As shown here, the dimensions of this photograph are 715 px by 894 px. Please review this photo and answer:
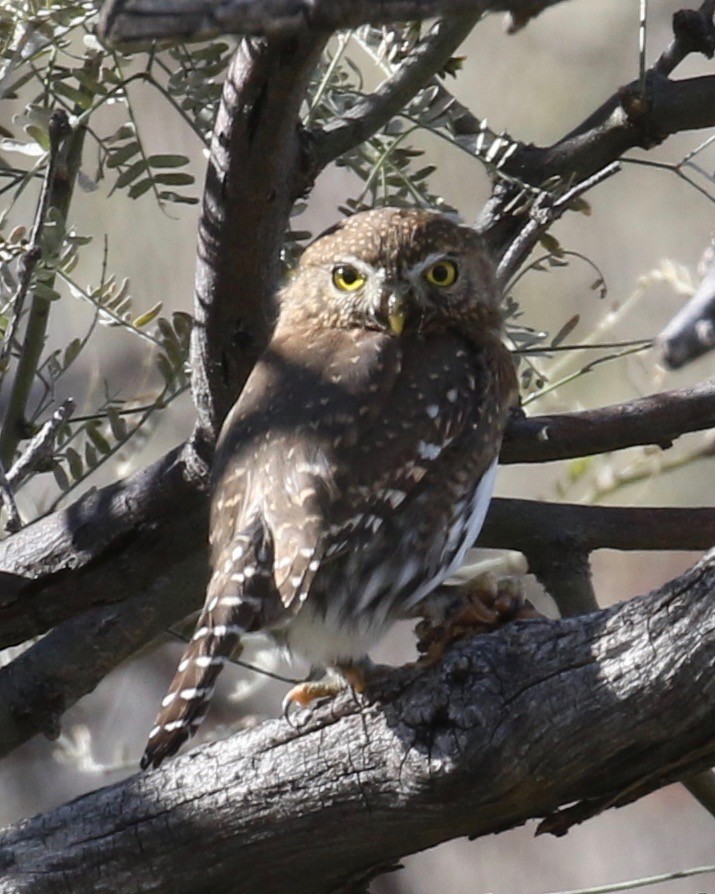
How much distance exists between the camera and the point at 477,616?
113 inches

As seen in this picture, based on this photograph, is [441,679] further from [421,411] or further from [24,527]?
[24,527]

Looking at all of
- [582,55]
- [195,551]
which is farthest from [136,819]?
[582,55]

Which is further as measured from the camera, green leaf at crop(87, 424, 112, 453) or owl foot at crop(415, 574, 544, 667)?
green leaf at crop(87, 424, 112, 453)

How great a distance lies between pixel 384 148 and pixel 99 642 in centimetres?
141

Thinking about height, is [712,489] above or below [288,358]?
above

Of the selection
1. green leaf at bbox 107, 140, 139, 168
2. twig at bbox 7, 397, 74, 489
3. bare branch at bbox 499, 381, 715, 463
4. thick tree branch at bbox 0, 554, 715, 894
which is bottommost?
thick tree branch at bbox 0, 554, 715, 894

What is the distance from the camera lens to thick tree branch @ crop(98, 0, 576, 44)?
1.32 meters

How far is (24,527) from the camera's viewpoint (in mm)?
3572

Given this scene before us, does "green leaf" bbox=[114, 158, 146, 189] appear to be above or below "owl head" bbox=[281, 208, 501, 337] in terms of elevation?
above

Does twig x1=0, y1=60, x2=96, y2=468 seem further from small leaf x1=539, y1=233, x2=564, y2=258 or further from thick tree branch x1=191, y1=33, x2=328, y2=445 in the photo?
small leaf x1=539, y1=233, x2=564, y2=258

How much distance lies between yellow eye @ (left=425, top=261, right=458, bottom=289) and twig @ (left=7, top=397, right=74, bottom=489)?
0.99m

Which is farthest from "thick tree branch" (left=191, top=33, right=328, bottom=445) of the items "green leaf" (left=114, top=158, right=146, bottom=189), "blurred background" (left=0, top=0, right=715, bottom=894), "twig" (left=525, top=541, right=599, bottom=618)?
"blurred background" (left=0, top=0, right=715, bottom=894)

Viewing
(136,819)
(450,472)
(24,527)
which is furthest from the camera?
(24,527)

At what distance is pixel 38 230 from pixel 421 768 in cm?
138
